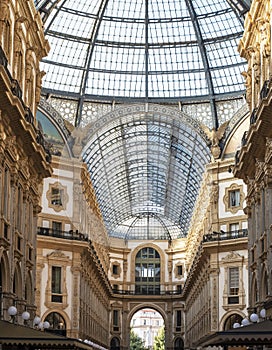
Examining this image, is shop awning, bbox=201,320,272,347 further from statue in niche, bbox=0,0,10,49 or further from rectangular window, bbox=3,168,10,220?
statue in niche, bbox=0,0,10,49

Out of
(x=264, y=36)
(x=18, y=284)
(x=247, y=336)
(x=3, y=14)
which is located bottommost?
(x=247, y=336)

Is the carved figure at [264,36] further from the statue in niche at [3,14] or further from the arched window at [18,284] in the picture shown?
the arched window at [18,284]

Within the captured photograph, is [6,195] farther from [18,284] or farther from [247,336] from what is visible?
[247,336]

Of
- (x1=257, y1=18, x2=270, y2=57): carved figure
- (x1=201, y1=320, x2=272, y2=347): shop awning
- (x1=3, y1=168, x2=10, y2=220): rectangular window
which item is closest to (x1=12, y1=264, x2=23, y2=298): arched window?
(x1=3, y1=168, x2=10, y2=220): rectangular window

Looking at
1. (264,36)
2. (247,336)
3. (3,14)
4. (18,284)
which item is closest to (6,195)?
(18,284)

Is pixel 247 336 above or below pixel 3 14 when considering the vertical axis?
below

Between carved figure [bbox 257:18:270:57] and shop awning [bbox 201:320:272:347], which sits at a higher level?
carved figure [bbox 257:18:270:57]

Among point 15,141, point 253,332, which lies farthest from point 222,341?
point 15,141

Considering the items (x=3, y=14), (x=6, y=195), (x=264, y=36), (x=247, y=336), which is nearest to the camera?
(x=247, y=336)

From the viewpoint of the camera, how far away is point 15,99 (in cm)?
3625

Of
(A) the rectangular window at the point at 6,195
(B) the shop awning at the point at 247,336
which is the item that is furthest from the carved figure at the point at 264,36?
(B) the shop awning at the point at 247,336

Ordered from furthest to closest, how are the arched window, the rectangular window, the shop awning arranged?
the arched window → the rectangular window → the shop awning

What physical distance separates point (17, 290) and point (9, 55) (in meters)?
13.1

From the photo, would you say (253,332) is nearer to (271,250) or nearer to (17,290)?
(271,250)
